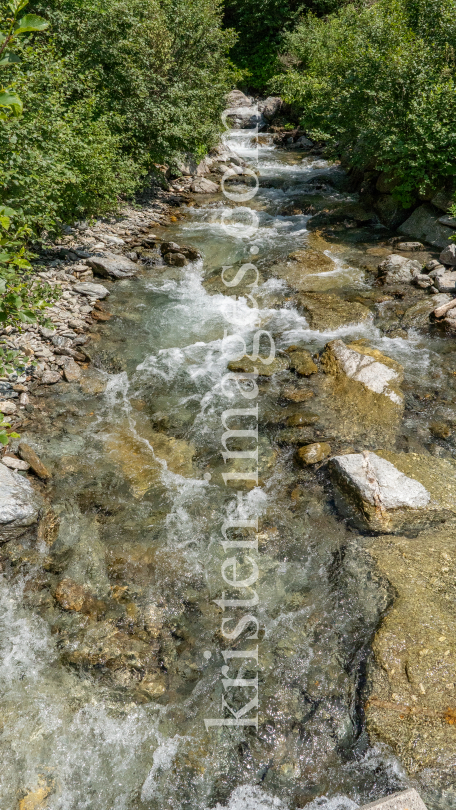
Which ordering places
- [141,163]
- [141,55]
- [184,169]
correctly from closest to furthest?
[141,55] → [141,163] → [184,169]

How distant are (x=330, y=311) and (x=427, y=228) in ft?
15.5

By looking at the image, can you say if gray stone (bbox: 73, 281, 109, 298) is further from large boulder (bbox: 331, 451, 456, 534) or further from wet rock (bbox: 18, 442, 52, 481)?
large boulder (bbox: 331, 451, 456, 534)

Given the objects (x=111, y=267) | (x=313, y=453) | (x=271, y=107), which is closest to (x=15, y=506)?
(x=313, y=453)

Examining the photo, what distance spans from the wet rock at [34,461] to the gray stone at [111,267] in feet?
19.3

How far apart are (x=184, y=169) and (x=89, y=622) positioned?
58.7 ft

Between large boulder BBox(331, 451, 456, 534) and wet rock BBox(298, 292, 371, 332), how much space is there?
13.6ft

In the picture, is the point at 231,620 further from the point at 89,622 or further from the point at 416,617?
the point at 416,617

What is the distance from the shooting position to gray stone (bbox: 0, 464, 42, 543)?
5.28 meters

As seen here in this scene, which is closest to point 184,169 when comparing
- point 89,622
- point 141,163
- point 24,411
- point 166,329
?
point 141,163

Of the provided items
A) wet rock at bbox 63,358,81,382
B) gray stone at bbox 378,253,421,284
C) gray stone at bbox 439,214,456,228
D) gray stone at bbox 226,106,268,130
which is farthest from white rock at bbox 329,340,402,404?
gray stone at bbox 226,106,268,130

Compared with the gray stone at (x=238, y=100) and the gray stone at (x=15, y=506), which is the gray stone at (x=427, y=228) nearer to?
the gray stone at (x=15, y=506)

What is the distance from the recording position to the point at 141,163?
14.0 meters

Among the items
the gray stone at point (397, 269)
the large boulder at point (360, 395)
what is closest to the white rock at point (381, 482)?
the large boulder at point (360, 395)

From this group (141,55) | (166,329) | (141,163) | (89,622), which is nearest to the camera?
(89,622)
